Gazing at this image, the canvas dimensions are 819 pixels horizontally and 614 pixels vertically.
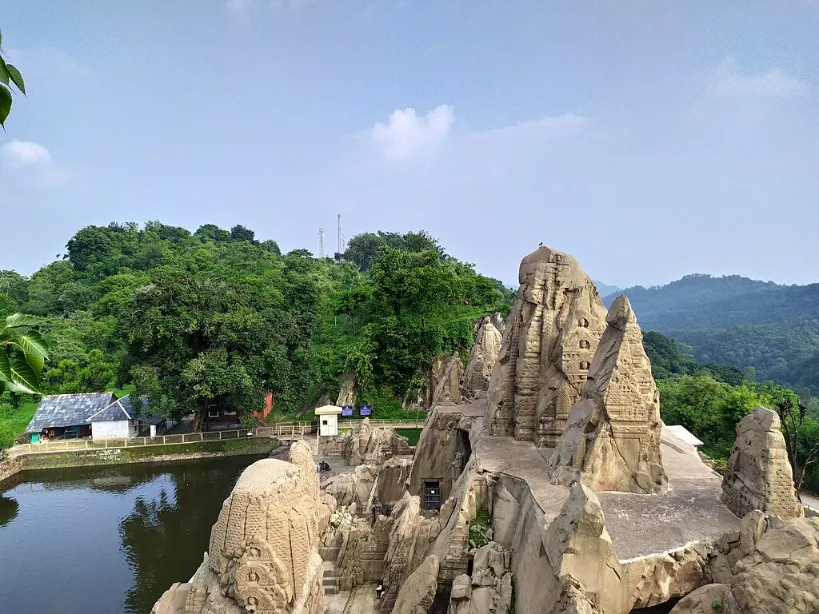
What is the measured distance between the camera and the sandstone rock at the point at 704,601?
5840 millimetres

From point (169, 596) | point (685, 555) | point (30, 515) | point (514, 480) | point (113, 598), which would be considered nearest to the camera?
point (169, 596)

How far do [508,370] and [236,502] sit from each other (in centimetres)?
976

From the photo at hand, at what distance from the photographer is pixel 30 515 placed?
18.8 m

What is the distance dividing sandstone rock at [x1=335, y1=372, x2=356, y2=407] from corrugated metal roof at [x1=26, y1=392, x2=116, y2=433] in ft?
40.1

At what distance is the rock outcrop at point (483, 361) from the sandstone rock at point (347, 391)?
8660mm

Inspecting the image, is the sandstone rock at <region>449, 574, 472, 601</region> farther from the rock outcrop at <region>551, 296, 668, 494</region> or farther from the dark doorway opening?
the dark doorway opening

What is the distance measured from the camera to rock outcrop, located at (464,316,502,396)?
23.3 metres

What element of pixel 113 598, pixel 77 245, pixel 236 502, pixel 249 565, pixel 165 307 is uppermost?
pixel 77 245

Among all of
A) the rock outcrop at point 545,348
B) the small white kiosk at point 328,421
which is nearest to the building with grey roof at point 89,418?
the small white kiosk at point 328,421

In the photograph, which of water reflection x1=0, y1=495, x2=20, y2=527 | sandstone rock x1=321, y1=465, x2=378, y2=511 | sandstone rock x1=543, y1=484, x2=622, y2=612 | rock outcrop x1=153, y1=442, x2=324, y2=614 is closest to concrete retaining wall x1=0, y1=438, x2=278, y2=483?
water reflection x1=0, y1=495, x2=20, y2=527

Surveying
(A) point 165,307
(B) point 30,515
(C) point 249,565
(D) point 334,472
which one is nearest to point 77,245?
(A) point 165,307

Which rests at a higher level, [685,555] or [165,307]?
[165,307]

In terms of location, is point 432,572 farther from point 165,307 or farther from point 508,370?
point 165,307

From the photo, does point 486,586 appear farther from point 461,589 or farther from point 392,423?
point 392,423
